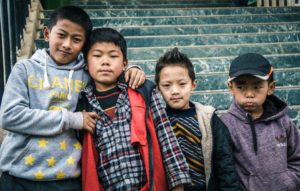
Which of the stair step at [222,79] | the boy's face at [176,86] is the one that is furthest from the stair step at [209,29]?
the boy's face at [176,86]

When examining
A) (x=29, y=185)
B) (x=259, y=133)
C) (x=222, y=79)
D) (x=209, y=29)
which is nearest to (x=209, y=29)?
(x=209, y=29)

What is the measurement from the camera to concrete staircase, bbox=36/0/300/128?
361 centimetres

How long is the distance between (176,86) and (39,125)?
701 millimetres

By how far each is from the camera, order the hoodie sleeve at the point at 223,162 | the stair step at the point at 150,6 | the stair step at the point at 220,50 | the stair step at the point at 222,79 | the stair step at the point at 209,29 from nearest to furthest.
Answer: the hoodie sleeve at the point at 223,162 → the stair step at the point at 222,79 → the stair step at the point at 220,50 → the stair step at the point at 209,29 → the stair step at the point at 150,6

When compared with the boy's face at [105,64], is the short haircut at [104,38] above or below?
above

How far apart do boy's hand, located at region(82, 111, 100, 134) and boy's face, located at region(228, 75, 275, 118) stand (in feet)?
2.47

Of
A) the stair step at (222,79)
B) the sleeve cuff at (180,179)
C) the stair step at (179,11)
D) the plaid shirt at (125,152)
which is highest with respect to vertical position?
the stair step at (179,11)

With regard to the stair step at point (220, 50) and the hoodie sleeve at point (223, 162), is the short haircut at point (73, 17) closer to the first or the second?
the hoodie sleeve at point (223, 162)

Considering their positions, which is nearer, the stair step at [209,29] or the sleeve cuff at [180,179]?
the sleeve cuff at [180,179]

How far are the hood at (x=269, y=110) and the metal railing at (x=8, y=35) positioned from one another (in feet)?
5.17

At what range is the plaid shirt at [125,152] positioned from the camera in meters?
1.74

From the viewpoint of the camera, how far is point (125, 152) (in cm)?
175

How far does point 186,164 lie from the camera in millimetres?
1772

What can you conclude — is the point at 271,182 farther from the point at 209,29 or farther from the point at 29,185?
the point at 209,29
